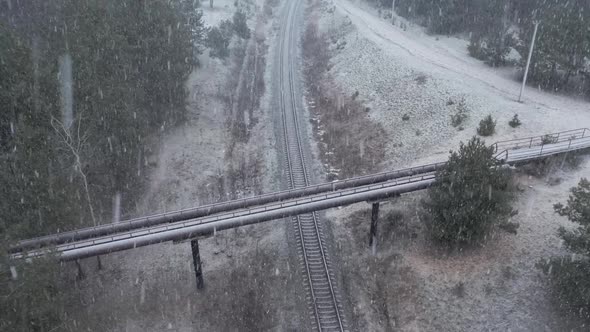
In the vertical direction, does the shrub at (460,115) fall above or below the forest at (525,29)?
below

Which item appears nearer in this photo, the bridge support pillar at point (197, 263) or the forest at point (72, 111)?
the forest at point (72, 111)

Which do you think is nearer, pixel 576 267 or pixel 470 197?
pixel 576 267

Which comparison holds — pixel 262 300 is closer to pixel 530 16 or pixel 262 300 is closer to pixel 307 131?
pixel 307 131

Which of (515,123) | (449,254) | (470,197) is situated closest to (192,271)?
(449,254)

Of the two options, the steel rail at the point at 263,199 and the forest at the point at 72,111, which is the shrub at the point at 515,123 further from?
the forest at the point at 72,111

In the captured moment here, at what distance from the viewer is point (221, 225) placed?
2548 cm

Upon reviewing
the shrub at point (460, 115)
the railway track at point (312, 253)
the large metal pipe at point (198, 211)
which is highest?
the shrub at point (460, 115)

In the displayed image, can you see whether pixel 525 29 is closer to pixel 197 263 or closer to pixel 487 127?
pixel 487 127

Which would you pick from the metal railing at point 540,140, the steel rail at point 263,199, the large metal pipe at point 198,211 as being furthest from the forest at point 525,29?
the large metal pipe at point 198,211

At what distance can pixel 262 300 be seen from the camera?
2783 centimetres

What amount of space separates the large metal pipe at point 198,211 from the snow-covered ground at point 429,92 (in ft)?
24.5

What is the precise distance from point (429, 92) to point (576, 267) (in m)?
25.4

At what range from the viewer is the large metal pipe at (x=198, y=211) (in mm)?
24748

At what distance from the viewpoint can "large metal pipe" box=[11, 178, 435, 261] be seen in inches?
932
